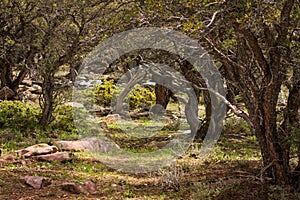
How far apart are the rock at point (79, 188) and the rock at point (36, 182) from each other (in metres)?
0.36

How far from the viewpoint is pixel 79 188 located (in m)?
7.01

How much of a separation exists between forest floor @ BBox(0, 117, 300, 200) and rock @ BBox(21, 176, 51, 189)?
0.24 feet

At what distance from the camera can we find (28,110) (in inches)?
587

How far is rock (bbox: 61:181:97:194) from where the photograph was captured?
699 centimetres

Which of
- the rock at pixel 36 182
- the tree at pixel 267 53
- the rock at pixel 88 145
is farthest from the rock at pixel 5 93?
the tree at pixel 267 53

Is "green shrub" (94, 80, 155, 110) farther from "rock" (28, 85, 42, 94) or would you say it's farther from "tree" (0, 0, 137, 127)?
"tree" (0, 0, 137, 127)

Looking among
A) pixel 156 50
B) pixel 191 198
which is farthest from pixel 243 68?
pixel 156 50

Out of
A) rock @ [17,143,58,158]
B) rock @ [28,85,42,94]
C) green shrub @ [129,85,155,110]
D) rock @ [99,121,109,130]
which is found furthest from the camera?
rock @ [28,85,42,94]

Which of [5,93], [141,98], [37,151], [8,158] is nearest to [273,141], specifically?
[37,151]

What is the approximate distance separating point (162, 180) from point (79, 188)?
150cm

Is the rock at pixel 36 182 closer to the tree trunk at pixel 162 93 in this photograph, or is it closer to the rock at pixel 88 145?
the rock at pixel 88 145

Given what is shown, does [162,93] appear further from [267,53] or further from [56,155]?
[267,53]

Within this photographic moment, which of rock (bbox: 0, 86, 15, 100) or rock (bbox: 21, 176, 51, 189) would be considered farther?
rock (bbox: 0, 86, 15, 100)

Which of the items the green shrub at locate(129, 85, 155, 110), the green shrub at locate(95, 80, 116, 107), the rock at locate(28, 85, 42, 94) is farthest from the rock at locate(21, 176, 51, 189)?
the rock at locate(28, 85, 42, 94)
